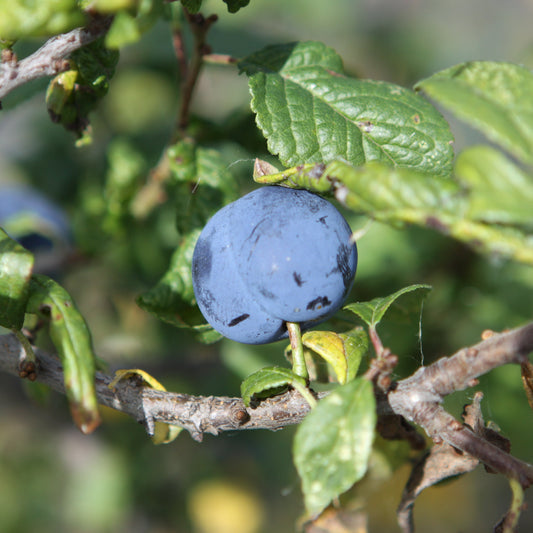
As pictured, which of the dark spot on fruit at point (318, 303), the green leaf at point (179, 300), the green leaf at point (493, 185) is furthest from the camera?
the green leaf at point (179, 300)

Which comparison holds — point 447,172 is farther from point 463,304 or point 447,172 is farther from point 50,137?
point 50,137

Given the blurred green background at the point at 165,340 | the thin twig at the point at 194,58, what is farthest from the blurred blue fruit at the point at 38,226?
the thin twig at the point at 194,58

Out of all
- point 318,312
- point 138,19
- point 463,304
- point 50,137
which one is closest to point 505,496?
point 463,304

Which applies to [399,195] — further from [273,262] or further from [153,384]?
[153,384]

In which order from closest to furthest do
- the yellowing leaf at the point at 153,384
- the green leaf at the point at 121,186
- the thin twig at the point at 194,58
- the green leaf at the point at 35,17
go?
the green leaf at the point at 35,17 → the yellowing leaf at the point at 153,384 → the thin twig at the point at 194,58 → the green leaf at the point at 121,186

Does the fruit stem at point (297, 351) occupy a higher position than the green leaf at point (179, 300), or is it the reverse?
the fruit stem at point (297, 351)

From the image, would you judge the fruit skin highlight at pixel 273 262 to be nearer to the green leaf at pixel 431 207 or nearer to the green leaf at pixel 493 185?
the green leaf at pixel 431 207
